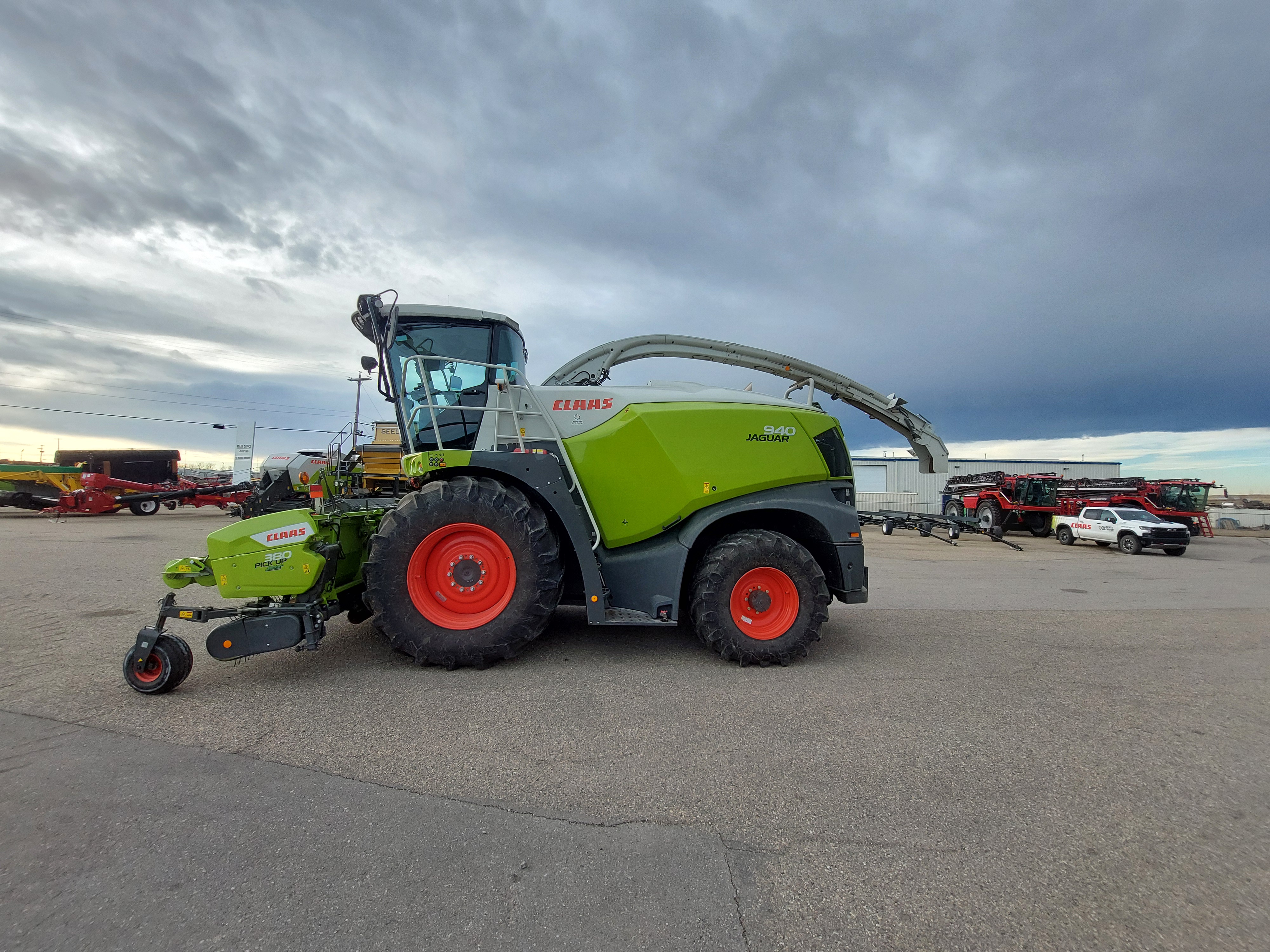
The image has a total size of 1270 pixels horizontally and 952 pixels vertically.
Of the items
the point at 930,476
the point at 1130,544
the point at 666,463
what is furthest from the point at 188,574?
the point at 930,476

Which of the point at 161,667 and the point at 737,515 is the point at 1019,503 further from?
the point at 161,667

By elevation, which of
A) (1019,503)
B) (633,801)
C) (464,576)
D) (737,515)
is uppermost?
(737,515)

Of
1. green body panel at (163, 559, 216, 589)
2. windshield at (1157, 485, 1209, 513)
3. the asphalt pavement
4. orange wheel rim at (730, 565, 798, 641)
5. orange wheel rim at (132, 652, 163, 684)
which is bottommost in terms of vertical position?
the asphalt pavement

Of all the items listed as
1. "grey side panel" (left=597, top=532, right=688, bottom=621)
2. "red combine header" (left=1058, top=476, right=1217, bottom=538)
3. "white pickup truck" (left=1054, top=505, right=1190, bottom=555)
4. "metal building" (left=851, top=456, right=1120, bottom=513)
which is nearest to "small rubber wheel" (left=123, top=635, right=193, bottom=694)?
"grey side panel" (left=597, top=532, right=688, bottom=621)

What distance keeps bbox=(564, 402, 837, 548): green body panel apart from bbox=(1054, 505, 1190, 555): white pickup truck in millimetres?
18618

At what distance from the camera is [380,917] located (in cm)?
194

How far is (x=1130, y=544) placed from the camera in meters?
18.0

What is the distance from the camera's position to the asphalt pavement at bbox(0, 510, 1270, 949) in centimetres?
195

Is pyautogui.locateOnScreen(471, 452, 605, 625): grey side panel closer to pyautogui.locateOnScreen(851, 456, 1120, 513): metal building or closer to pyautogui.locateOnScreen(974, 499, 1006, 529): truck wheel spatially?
pyautogui.locateOnScreen(974, 499, 1006, 529): truck wheel

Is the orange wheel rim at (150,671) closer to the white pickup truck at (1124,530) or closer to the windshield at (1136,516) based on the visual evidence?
the white pickup truck at (1124,530)

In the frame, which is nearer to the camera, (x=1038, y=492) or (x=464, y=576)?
(x=464, y=576)

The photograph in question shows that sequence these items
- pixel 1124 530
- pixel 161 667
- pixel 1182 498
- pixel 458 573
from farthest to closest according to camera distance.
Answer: pixel 1182 498, pixel 1124 530, pixel 458 573, pixel 161 667

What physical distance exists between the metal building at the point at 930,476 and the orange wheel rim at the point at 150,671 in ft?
125

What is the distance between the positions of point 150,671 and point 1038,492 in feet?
89.7
